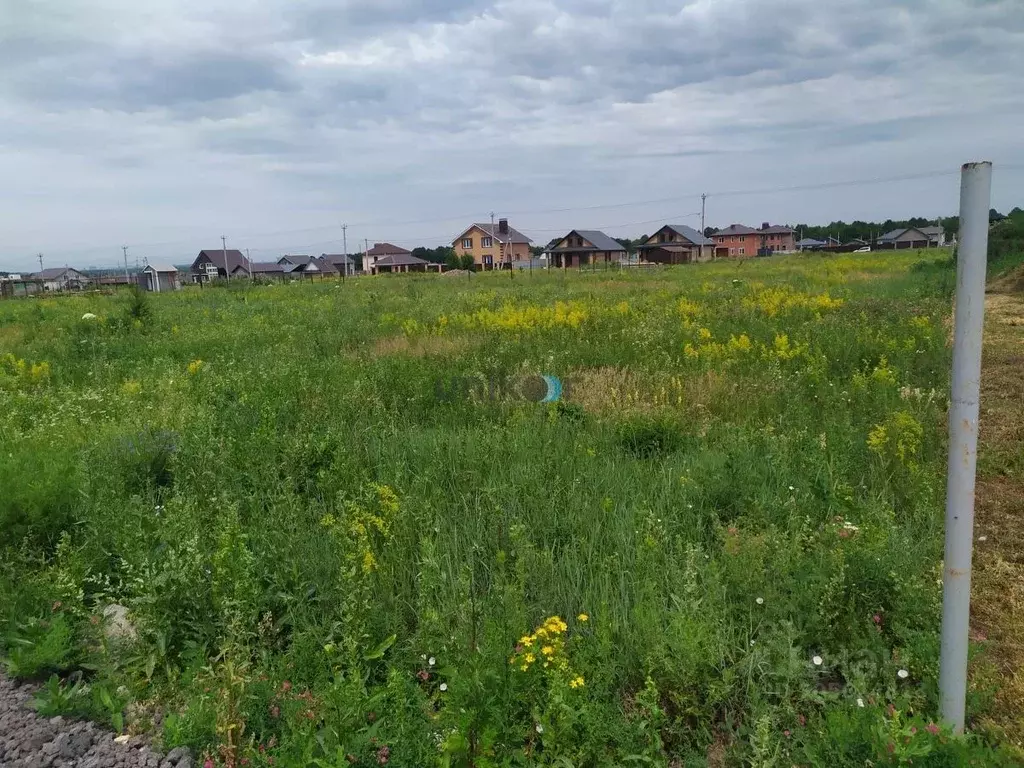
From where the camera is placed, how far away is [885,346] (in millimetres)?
8312

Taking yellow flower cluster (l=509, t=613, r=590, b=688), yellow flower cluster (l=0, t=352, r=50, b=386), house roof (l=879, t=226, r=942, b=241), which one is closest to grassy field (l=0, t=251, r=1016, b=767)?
yellow flower cluster (l=509, t=613, r=590, b=688)

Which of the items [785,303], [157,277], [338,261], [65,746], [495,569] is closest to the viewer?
[65,746]

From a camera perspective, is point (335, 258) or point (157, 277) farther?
point (335, 258)

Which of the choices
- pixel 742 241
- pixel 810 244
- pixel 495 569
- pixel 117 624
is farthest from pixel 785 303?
pixel 810 244

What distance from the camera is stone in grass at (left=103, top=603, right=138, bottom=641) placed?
3471mm

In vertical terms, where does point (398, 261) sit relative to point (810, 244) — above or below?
below

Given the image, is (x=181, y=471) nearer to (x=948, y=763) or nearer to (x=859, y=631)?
(x=859, y=631)

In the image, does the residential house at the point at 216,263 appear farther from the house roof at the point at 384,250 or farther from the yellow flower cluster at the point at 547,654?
the yellow flower cluster at the point at 547,654

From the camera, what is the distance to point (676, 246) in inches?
3314

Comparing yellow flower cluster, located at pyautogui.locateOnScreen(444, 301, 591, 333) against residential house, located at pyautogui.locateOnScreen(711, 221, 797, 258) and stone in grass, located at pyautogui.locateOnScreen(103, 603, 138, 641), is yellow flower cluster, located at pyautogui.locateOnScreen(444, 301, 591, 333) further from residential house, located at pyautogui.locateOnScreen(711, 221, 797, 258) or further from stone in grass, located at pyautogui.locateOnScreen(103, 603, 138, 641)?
residential house, located at pyautogui.locateOnScreen(711, 221, 797, 258)

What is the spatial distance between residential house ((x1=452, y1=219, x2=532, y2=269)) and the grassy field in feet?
264

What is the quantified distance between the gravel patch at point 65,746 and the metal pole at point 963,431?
280 cm

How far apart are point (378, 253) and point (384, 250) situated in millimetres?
1625

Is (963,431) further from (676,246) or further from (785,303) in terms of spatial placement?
(676,246)
